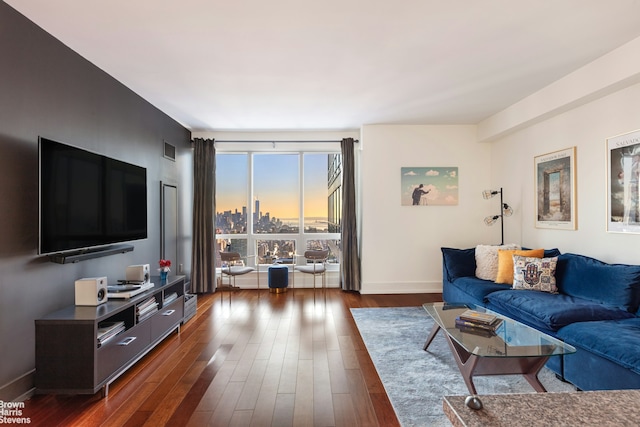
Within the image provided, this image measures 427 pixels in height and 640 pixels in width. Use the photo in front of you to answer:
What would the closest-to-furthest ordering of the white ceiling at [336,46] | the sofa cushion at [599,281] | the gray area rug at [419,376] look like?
1. the gray area rug at [419,376]
2. the white ceiling at [336,46]
3. the sofa cushion at [599,281]

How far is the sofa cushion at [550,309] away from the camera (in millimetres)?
2697

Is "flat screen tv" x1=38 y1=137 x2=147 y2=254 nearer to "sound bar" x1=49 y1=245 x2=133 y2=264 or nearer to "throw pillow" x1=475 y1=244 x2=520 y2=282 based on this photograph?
"sound bar" x1=49 y1=245 x2=133 y2=264

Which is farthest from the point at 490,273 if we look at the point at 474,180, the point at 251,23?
the point at 251,23

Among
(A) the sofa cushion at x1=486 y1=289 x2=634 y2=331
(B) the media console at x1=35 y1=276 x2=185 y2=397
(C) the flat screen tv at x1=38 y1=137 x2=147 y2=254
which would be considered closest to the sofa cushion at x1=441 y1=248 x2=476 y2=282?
(A) the sofa cushion at x1=486 y1=289 x2=634 y2=331

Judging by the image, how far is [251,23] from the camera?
8.22ft

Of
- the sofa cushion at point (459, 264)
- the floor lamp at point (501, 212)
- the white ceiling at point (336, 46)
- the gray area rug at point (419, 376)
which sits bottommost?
the gray area rug at point (419, 376)

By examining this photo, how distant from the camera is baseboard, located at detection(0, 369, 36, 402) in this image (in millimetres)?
2203

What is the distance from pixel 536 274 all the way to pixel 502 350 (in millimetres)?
1801

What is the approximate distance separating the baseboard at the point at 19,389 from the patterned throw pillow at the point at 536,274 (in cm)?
433

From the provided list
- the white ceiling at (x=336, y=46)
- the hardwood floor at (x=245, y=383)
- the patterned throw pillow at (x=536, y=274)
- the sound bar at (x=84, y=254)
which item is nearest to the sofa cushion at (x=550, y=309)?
the patterned throw pillow at (x=536, y=274)

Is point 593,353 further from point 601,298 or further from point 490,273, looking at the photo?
point 490,273

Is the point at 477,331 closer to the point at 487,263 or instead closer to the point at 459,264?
the point at 487,263

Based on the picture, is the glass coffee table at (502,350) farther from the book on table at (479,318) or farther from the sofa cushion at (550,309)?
the sofa cushion at (550,309)

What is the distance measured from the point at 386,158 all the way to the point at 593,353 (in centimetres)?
373
